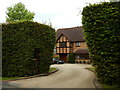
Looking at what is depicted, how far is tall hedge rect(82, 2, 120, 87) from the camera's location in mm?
8227

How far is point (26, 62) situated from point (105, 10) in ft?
26.5

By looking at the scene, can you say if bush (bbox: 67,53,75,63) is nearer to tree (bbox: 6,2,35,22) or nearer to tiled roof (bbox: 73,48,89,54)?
tiled roof (bbox: 73,48,89,54)

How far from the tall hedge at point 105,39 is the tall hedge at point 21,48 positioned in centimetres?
537

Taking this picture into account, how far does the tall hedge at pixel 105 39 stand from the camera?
823cm

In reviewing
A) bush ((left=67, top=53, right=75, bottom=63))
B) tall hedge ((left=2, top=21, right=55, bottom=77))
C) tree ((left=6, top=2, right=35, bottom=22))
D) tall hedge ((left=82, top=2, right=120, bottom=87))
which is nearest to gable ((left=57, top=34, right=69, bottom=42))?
bush ((left=67, top=53, right=75, bottom=63))

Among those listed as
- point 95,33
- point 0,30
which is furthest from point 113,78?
point 0,30

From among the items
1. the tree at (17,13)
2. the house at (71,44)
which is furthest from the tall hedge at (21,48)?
the house at (71,44)

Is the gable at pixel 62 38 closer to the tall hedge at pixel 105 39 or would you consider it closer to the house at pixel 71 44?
the house at pixel 71 44

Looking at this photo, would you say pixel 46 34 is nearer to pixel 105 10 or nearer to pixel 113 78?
pixel 105 10

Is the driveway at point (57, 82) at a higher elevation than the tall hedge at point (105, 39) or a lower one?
lower

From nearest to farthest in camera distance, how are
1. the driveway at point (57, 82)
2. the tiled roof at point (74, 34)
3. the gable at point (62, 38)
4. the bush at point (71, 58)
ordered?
the driveway at point (57, 82)
the bush at point (71, 58)
the tiled roof at point (74, 34)
the gable at point (62, 38)

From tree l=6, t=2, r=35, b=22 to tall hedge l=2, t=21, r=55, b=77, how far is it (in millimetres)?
16814

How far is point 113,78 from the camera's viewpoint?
26.8ft

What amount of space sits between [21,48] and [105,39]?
749 cm
